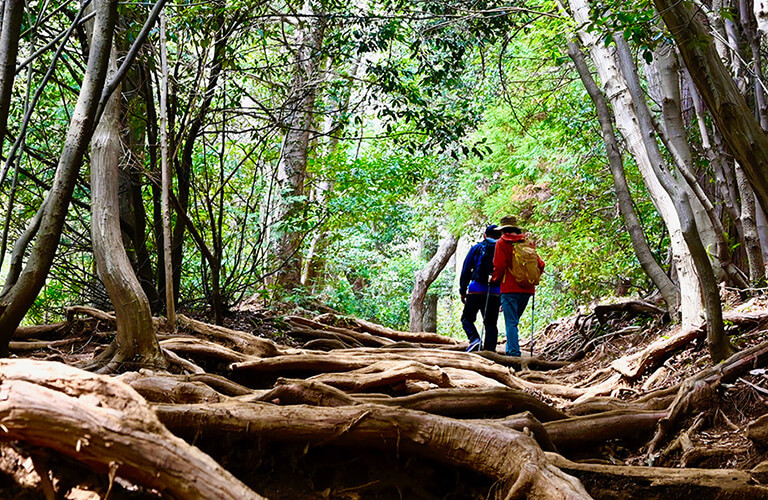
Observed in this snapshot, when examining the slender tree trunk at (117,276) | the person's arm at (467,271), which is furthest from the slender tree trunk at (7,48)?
the person's arm at (467,271)

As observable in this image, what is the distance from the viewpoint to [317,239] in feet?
43.5

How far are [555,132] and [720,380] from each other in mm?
9259

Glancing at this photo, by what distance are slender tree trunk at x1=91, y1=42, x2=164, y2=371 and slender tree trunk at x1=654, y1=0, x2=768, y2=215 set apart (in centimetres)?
367

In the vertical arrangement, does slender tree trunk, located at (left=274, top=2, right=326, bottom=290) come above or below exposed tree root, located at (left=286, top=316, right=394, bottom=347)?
above

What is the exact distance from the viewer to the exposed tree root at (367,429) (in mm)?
2695

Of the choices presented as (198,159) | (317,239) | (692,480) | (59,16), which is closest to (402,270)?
(317,239)

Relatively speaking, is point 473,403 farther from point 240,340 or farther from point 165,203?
point 165,203

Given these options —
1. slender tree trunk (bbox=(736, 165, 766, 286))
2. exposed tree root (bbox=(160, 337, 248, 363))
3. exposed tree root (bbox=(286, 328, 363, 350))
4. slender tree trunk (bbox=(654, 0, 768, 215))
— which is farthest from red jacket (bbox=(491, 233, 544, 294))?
slender tree trunk (bbox=(654, 0, 768, 215))

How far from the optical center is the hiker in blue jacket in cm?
842

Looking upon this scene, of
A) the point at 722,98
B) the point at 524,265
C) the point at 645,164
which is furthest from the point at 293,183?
the point at 722,98

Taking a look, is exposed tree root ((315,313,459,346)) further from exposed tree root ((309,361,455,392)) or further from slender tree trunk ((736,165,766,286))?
slender tree trunk ((736,165,766,286))

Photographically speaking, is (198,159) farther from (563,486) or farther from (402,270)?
(402,270)

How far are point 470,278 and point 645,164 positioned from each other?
3144 mm

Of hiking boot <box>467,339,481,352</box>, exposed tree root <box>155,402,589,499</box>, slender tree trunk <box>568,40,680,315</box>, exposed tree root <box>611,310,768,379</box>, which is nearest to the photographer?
exposed tree root <box>155,402,589,499</box>
